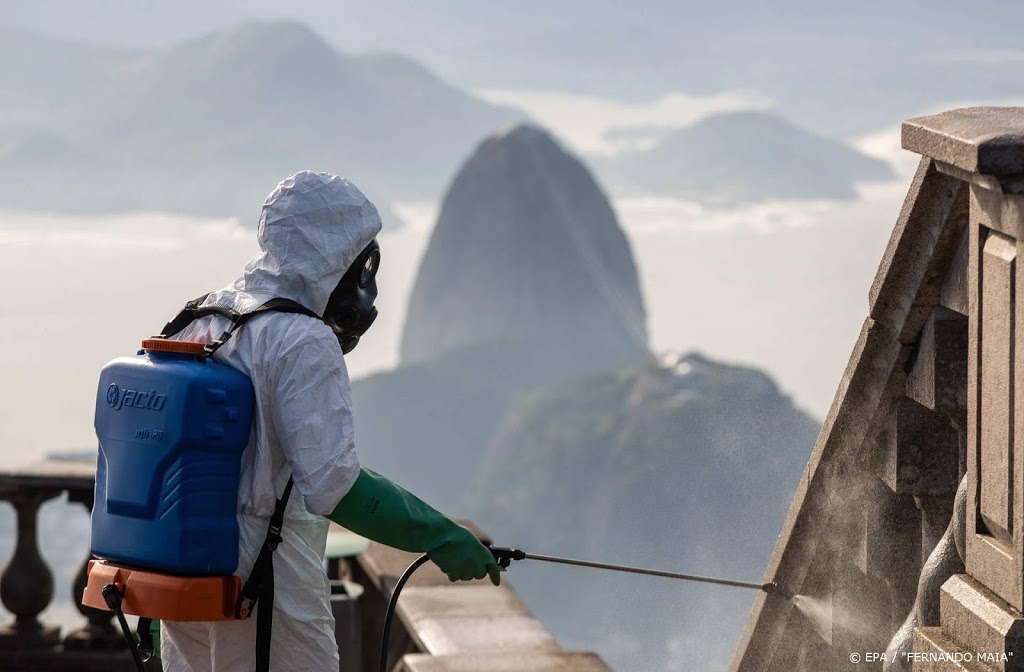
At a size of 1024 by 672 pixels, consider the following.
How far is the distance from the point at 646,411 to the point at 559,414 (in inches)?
574

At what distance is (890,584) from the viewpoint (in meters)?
3.32

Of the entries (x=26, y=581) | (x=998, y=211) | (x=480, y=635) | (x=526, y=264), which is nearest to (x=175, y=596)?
(x=998, y=211)

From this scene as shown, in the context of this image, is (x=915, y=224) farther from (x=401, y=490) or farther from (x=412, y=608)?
(x=412, y=608)

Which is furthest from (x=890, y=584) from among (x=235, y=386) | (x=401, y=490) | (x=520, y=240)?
(x=520, y=240)

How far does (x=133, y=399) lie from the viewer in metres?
3.19

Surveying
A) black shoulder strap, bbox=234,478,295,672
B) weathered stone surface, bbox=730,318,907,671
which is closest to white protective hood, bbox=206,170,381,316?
black shoulder strap, bbox=234,478,295,672

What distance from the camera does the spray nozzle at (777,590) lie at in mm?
3701

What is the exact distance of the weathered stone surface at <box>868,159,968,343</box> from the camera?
2.75 m

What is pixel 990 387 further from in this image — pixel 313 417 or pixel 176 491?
pixel 176 491

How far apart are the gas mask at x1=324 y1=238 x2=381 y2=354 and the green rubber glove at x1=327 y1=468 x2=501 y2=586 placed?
428mm

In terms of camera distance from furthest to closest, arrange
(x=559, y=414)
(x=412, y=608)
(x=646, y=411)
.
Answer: (x=559, y=414)
(x=646, y=411)
(x=412, y=608)

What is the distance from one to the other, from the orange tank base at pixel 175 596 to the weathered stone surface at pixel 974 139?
1.98 m

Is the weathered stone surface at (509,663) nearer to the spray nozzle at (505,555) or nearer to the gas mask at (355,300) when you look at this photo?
the spray nozzle at (505,555)

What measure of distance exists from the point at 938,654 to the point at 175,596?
1.82 meters
